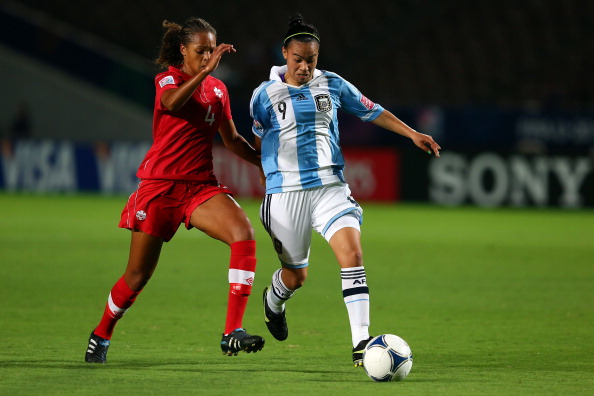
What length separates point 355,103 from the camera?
690 centimetres

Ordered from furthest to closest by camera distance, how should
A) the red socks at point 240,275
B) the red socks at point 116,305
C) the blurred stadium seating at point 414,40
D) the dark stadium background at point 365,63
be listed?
the blurred stadium seating at point 414,40 → the dark stadium background at point 365,63 → the red socks at point 116,305 → the red socks at point 240,275

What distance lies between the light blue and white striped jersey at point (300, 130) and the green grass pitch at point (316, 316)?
3.82 ft

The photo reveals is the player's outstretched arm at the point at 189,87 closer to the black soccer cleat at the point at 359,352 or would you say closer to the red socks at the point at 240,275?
the red socks at the point at 240,275

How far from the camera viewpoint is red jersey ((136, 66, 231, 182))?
21.3 feet

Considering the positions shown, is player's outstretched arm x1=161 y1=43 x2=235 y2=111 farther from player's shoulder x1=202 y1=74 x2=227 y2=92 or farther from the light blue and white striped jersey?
the light blue and white striped jersey

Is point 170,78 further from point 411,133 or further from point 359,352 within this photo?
point 359,352

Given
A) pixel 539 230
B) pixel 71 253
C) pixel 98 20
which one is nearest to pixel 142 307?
pixel 71 253

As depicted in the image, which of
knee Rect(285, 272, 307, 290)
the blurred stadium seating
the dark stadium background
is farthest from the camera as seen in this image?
the blurred stadium seating

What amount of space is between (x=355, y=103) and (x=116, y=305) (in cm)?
201

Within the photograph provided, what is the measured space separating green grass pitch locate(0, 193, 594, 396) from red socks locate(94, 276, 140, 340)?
0.63 feet

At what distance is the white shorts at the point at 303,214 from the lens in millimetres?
6590

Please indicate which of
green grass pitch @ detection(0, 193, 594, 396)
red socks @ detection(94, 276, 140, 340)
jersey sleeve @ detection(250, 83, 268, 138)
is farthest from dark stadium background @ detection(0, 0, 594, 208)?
red socks @ detection(94, 276, 140, 340)

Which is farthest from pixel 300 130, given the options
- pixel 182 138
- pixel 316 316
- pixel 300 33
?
pixel 316 316

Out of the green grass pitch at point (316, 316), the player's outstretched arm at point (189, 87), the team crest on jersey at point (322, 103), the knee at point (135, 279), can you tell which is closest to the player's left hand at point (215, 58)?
the player's outstretched arm at point (189, 87)
